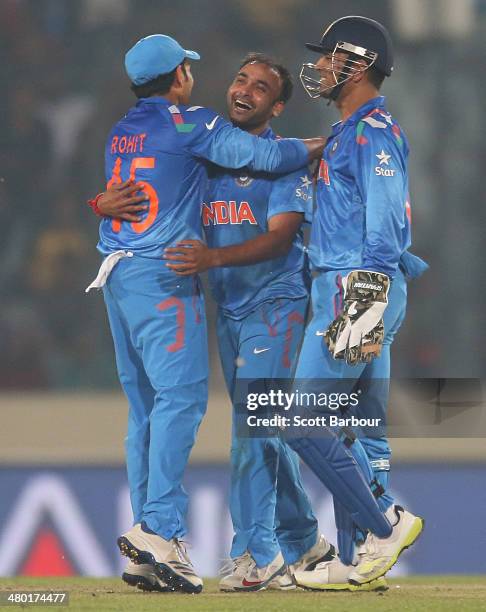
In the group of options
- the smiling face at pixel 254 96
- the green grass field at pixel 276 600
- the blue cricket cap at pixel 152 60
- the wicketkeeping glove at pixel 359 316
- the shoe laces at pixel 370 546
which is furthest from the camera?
the smiling face at pixel 254 96

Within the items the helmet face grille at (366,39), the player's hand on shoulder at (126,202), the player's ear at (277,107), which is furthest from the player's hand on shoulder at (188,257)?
the helmet face grille at (366,39)

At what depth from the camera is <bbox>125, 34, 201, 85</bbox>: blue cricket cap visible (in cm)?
407

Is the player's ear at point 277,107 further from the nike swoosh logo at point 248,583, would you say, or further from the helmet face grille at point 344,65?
the nike swoosh logo at point 248,583

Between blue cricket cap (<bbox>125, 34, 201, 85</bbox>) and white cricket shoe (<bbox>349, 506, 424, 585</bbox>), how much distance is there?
4.89 feet

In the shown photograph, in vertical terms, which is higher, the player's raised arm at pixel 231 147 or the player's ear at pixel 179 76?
the player's ear at pixel 179 76

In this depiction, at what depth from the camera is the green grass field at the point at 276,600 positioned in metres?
3.51

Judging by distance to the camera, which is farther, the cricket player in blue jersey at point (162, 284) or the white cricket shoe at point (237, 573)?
the white cricket shoe at point (237, 573)

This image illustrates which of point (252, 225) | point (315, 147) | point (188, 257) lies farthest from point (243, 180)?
point (188, 257)

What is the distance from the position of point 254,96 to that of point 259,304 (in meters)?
0.65

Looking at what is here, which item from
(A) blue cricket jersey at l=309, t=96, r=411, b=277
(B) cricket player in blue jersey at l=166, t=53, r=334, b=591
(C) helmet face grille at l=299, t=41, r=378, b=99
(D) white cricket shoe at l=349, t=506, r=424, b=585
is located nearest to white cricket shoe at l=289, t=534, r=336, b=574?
(B) cricket player in blue jersey at l=166, t=53, r=334, b=591

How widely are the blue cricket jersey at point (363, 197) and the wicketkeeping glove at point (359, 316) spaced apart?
0.15 feet

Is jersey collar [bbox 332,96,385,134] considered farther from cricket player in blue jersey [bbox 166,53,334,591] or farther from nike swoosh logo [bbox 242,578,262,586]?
nike swoosh logo [bbox 242,578,262,586]

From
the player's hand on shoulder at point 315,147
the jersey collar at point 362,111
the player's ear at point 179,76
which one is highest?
the player's ear at point 179,76

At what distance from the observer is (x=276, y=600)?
12.1 feet
